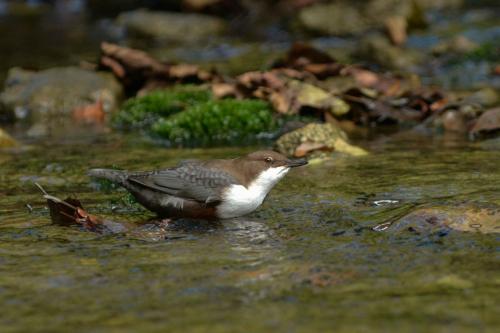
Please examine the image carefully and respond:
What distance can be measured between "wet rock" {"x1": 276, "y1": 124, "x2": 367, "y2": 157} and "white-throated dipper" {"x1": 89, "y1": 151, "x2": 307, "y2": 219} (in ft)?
7.46

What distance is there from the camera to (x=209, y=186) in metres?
5.90

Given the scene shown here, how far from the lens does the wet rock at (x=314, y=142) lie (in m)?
8.36

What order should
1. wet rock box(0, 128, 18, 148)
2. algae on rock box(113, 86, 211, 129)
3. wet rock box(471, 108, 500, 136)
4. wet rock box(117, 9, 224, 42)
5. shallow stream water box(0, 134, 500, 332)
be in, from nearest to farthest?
shallow stream water box(0, 134, 500, 332)
wet rock box(471, 108, 500, 136)
wet rock box(0, 128, 18, 148)
algae on rock box(113, 86, 211, 129)
wet rock box(117, 9, 224, 42)

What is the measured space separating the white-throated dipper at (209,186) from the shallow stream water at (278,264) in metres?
0.13

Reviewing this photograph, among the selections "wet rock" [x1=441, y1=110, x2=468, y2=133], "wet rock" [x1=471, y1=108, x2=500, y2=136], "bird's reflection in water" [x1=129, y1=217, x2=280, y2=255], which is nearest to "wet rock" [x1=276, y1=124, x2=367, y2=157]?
"wet rock" [x1=471, y1=108, x2=500, y2=136]

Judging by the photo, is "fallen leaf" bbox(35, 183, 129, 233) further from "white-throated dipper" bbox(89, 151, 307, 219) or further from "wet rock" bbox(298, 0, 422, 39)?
"wet rock" bbox(298, 0, 422, 39)

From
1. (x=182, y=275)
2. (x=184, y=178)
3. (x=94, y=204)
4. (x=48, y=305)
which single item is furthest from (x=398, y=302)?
(x=94, y=204)

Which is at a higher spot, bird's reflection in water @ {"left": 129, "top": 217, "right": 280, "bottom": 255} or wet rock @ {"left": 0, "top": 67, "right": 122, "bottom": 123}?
wet rock @ {"left": 0, "top": 67, "right": 122, "bottom": 123}

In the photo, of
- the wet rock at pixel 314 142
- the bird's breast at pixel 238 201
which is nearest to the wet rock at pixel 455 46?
the wet rock at pixel 314 142

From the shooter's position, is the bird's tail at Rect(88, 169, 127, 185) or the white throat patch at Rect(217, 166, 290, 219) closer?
the white throat patch at Rect(217, 166, 290, 219)

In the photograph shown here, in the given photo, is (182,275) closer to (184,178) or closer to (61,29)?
(184,178)

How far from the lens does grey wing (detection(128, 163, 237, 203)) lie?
5.88 metres

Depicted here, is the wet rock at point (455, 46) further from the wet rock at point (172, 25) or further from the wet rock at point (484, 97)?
the wet rock at point (172, 25)

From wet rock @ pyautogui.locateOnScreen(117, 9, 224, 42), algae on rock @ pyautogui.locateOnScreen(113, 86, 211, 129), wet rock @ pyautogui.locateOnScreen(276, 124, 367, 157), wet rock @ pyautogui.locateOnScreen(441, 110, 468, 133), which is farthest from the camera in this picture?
wet rock @ pyautogui.locateOnScreen(117, 9, 224, 42)
